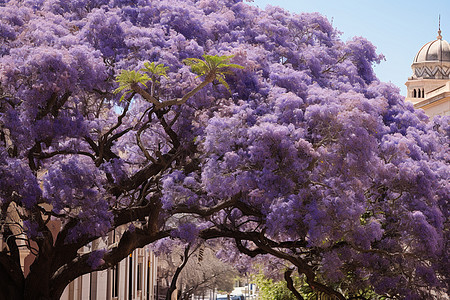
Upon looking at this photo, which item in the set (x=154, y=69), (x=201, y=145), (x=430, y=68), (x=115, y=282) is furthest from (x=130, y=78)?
(x=430, y=68)

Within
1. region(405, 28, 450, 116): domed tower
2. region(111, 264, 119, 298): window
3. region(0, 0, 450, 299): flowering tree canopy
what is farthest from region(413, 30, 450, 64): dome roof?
region(0, 0, 450, 299): flowering tree canopy

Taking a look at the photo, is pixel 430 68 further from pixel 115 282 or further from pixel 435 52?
pixel 115 282

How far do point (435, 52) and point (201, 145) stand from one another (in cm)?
3328

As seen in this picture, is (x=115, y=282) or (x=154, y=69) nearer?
(x=154, y=69)

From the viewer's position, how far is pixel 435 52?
44875 millimetres

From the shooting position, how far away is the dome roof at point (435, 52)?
147ft

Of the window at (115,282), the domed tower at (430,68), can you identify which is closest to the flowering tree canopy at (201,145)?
the window at (115,282)

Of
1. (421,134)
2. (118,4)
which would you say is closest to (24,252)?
(118,4)

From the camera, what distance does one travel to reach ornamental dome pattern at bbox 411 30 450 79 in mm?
44938

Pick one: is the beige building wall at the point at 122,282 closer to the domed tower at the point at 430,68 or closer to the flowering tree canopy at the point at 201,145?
the flowering tree canopy at the point at 201,145

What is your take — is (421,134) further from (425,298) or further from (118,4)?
(118,4)

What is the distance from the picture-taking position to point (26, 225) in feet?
45.7

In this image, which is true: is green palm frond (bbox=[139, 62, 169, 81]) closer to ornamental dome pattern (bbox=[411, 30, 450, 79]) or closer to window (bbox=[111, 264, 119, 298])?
window (bbox=[111, 264, 119, 298])

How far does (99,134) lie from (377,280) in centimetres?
656
